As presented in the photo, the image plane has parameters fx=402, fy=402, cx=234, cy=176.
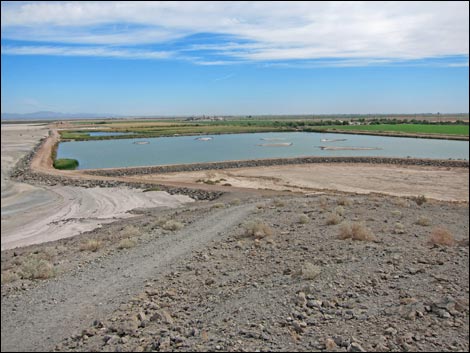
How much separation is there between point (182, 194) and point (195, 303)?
715 inches

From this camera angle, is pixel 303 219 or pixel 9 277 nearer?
pixel 9 277

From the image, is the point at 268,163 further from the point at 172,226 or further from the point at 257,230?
the point at 257,230

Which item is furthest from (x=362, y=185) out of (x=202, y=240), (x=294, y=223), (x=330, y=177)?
(x=202, y=240)

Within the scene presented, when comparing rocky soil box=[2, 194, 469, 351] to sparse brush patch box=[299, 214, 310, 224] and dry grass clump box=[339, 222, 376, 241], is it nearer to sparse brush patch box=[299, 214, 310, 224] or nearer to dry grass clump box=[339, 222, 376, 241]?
dry grass clump box=[339, 222, 376, 241]

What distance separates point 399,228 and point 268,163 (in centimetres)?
2957

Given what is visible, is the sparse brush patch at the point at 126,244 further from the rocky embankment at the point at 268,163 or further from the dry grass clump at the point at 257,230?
the rocky embankment at the point at 268,163

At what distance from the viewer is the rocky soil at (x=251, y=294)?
17.9ft

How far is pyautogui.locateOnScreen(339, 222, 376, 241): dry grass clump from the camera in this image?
34.7 ft

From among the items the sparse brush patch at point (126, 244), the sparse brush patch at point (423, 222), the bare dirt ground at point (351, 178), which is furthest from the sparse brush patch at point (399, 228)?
the bare dirt ground at point (351, 178)

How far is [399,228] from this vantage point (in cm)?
1192

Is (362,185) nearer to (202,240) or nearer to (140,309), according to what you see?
(202,240)

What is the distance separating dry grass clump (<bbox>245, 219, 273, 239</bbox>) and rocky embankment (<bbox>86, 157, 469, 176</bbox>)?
2535cm

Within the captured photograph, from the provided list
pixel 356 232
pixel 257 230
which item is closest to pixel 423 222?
pixel 356 232

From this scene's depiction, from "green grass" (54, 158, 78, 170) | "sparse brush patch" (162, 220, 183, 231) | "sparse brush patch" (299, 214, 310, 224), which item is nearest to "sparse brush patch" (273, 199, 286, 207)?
"sparse brush patch" (299, 214, 310, 224)
